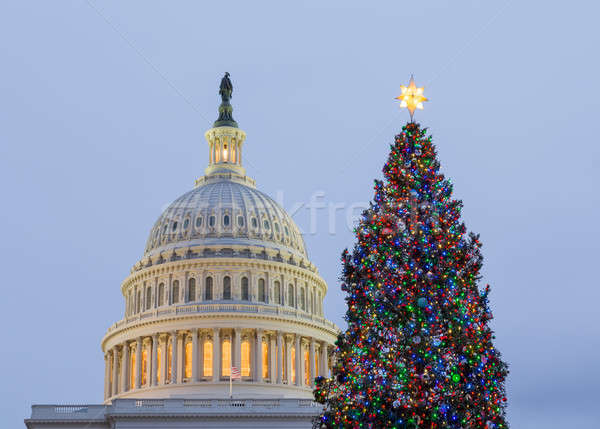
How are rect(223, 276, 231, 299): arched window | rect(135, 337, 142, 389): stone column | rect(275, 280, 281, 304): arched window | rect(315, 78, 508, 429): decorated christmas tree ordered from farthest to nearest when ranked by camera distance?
rect(275, 280, 281, 304): arched window
rect(223, 276, 231, 299): arched window
rect(135, 337, 142, 389): stone column
rect(315, 78, 508, 429): decorated christmas tree

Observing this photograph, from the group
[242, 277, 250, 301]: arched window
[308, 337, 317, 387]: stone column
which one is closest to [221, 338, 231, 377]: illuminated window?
[242, 277, 250, 301]: arched window

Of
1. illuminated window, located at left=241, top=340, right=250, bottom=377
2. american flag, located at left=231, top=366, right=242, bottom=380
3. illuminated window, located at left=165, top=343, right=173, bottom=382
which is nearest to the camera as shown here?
american flag, located at left=231, top=366, right=242, bottom=380

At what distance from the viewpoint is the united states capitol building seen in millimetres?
88438

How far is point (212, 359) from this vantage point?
290 feet

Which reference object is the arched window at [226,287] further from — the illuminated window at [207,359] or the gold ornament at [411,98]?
the gold ornament at [411,98]

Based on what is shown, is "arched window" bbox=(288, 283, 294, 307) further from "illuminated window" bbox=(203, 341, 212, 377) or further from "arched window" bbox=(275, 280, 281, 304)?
"illuminated window" bbox=(203, 341, 212, 377)

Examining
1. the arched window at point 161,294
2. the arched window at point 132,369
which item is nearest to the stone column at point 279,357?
the arched window at point 161,294

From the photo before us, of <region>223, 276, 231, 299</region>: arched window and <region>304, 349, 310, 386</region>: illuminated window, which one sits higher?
<region>223, 276, 231, 299</region>: arched window

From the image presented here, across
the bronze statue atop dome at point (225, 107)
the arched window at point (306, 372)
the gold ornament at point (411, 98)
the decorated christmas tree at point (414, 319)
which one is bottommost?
the decorated christmas tree at point (414, 319)

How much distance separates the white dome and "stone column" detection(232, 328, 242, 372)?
10.4m

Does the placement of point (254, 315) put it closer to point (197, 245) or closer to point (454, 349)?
point (197, 245)

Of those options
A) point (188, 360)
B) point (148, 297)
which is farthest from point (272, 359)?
point (148, 297)

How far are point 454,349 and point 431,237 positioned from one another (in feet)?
11.1

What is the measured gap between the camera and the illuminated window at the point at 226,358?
289ft
